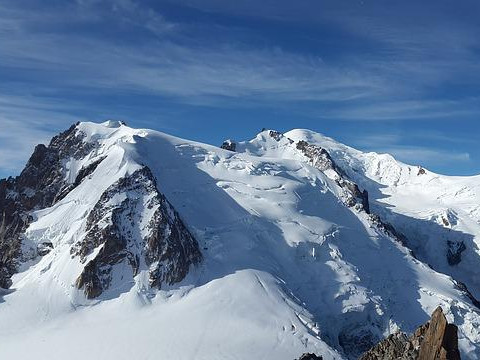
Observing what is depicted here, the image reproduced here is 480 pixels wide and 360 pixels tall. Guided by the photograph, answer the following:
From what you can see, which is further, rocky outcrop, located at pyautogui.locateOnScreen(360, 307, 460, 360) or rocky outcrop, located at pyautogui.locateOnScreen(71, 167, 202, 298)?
rocky outcrop, located at pyautogui.locateOnScreen(71, 167, 202, 298)

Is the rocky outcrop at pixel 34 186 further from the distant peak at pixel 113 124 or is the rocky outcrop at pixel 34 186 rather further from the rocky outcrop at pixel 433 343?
the rocky outcrop at pixel 433 343

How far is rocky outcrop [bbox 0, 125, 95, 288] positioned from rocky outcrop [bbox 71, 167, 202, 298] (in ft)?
62.4

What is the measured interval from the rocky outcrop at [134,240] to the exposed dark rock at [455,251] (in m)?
99.1

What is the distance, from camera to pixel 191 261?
408ft

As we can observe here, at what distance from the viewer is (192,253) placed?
125812 mm

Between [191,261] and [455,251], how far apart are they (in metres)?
104

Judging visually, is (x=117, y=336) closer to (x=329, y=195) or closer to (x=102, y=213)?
(x=102, y=213)

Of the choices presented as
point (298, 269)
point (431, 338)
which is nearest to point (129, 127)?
point (298, 269)

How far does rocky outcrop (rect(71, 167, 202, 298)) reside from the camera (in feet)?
388

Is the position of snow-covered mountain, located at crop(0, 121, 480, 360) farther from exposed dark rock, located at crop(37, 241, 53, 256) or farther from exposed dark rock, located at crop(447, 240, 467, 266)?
exposed dark rock, located at crop(447, 240, 467, 266)

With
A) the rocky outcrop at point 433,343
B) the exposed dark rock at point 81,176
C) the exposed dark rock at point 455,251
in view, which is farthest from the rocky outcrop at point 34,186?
the exposed dark rock at point 455,251

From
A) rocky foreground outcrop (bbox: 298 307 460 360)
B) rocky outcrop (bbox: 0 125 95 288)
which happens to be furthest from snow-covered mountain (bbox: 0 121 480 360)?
rocky foreground outcrop (bbox: 298 307 460 360)

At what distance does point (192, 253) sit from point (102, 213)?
19.2m

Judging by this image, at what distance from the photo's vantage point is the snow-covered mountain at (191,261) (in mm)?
107562
